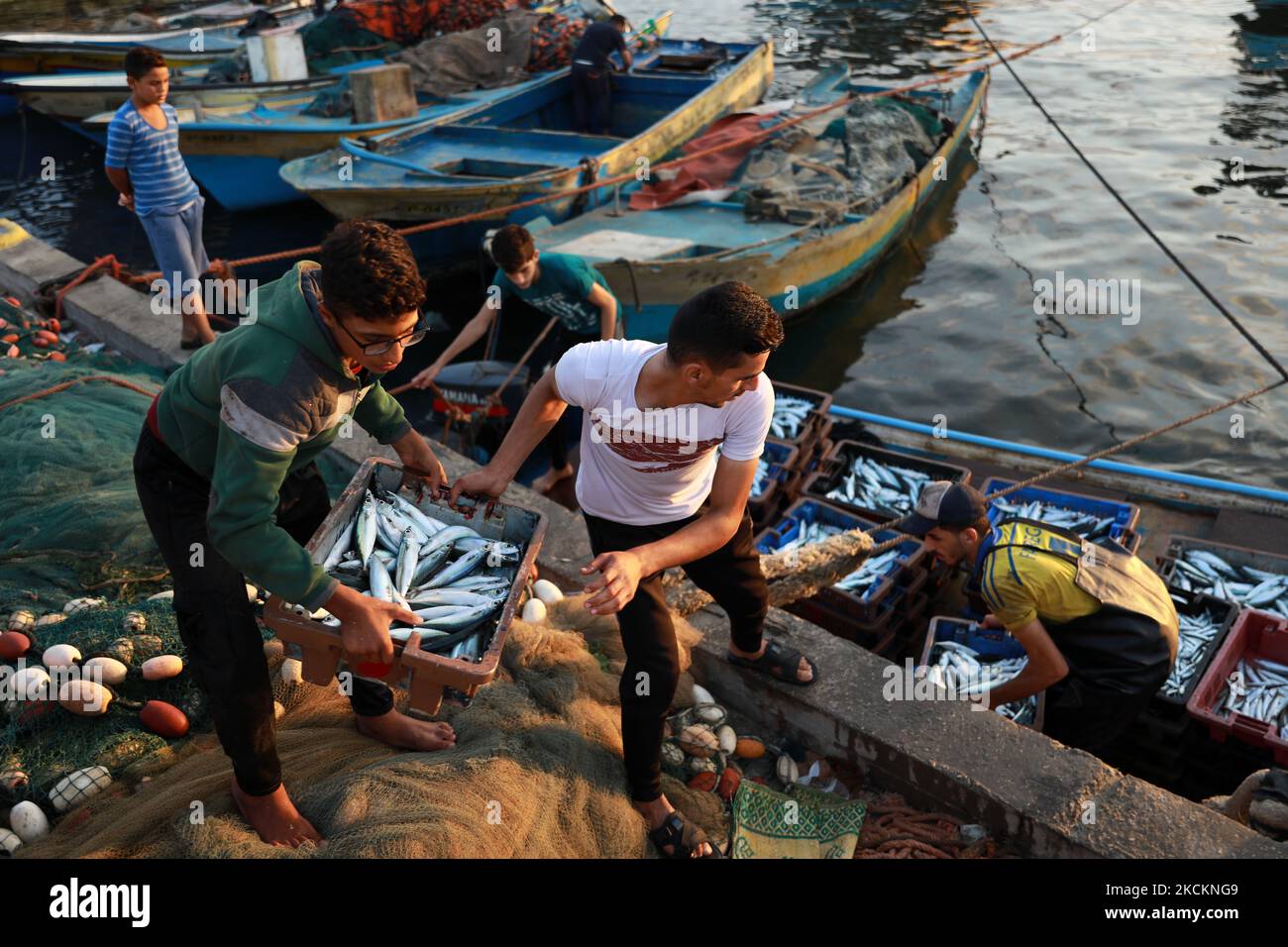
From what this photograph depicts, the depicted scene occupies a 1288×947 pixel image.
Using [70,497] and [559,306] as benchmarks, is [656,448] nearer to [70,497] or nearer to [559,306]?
[559,306]

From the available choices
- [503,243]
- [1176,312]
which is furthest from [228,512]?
[1176,312]

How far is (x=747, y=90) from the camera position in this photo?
50.7 ft

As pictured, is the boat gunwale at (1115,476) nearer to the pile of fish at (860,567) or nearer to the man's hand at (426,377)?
the pile of fish at (860,567)

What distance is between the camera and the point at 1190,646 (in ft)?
17.2

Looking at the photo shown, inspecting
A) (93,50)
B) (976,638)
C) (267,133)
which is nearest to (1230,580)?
(976,638)

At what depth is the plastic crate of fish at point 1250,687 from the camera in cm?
454

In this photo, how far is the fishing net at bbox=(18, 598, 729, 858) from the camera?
3207 mm

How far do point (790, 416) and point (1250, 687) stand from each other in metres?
3.50

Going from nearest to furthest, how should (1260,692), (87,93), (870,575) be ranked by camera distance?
(1260,692) < (870,575) < (87,93)

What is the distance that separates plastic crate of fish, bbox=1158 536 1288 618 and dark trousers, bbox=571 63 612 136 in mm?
10977

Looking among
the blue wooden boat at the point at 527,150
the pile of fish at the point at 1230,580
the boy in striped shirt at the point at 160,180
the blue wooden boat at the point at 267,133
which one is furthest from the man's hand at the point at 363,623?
the blue wooden boat at the point at 267,133

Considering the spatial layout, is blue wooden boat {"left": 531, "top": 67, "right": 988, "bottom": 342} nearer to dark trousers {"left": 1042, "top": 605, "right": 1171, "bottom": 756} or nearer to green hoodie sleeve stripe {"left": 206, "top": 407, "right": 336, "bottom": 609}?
dark trousers {"left": 1042, "top": 605, "right": 1171, "bottom": 756}
